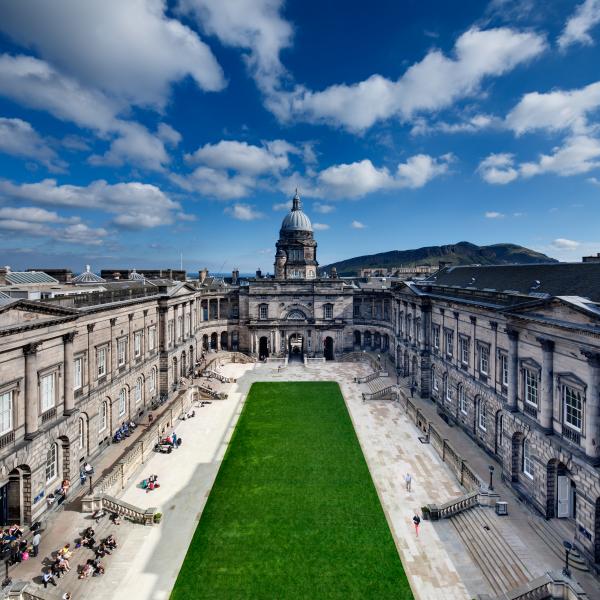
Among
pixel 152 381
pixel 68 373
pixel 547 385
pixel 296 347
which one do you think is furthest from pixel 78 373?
pixel 296 347

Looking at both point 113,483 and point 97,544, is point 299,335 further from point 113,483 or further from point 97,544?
point 97,544

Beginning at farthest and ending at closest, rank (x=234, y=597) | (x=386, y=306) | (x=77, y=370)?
1. (x=386, y=306)
2. (x=77, y=370)
3. (x=234, y=597)

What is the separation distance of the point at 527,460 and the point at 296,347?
164ft

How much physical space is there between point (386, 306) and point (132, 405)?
4344 centimetres

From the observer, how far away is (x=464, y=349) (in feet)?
113

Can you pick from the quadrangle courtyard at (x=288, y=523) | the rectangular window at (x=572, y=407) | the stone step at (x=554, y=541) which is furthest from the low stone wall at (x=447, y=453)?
the rectangular window at (x=572, y=407)

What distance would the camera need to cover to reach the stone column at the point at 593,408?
18.1 m

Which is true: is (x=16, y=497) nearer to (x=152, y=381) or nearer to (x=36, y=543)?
(x=36, y=543)

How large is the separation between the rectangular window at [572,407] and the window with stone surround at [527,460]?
412 cm

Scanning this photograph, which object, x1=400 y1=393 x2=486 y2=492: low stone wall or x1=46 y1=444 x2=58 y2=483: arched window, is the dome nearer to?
x1=400 y1=393 x2=486 y2=492: low stone wall

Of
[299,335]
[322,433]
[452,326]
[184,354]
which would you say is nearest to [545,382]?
[452,326]

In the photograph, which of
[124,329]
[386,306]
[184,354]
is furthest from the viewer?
[386,306]

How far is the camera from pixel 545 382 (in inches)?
859

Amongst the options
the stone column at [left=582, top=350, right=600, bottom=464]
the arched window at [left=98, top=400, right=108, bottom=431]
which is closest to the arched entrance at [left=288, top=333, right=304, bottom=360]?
the arched window at [left=98, top=400, right=108, bottom=431]
